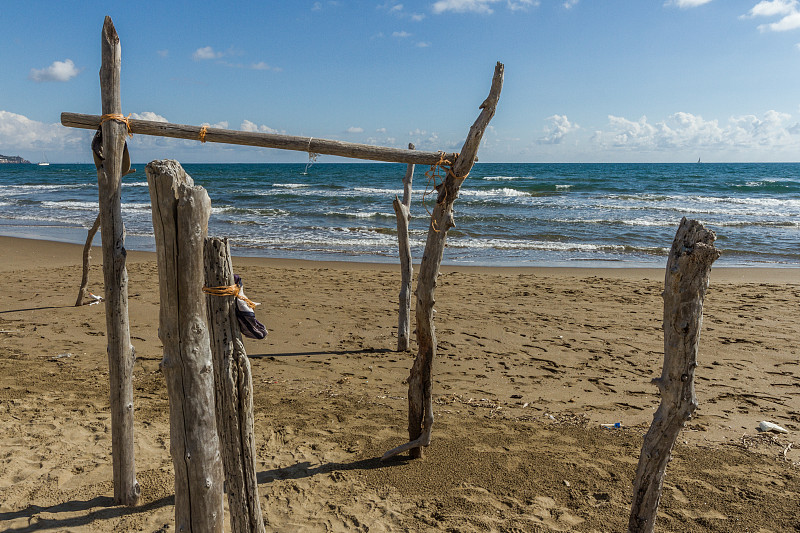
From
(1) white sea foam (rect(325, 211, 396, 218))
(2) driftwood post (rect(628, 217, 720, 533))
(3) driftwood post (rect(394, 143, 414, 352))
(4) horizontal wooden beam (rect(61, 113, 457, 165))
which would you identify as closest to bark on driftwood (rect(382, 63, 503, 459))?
(4) horizontal wooden beam (rect(61, 113, 457, 165))

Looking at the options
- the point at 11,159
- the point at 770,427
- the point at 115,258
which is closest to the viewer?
the point at 115,258

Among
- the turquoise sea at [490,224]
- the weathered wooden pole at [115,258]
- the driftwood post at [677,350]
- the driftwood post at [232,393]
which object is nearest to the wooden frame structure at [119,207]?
the weathered wooden pole at [115,258]

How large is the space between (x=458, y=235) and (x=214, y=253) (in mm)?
15537

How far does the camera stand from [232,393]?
104 inches

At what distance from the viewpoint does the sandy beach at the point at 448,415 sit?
3.69 m

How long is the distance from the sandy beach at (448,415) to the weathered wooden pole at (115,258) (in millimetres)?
546

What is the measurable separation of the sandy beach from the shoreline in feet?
7.90

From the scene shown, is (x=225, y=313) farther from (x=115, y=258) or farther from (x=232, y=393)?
(x=115, y=258)

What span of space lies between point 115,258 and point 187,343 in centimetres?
119

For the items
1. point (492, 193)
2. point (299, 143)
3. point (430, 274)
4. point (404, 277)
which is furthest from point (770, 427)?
point (492, 193)

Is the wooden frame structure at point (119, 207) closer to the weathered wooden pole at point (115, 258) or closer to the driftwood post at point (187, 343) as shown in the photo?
the weathered wooden pole at point (115, 258)

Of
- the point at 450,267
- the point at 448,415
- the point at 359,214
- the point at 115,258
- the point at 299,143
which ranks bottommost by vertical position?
the point at 448,415

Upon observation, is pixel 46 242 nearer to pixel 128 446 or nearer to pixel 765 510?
pixel 128 446

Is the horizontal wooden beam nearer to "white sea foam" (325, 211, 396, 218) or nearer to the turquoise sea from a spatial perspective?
the turquoise sea
